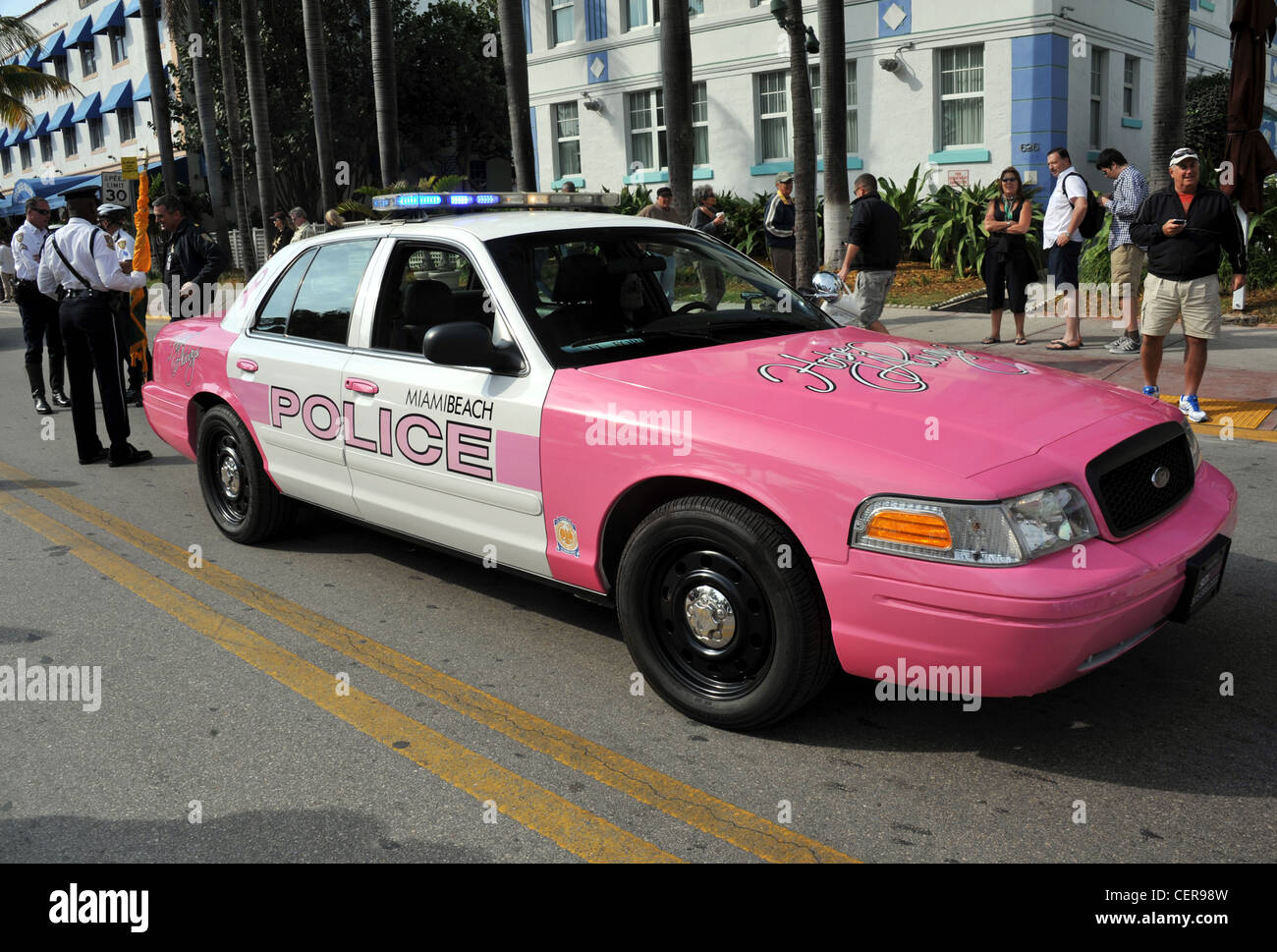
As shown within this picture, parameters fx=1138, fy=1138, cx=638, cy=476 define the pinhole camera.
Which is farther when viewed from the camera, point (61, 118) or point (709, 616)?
point (61, 118)

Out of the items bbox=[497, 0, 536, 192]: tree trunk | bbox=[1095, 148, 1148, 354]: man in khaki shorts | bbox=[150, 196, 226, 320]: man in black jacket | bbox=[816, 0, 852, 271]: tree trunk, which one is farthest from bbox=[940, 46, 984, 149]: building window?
bbox=[150, 196, 226, 320]: man in black jacket

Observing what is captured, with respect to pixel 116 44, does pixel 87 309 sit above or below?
below

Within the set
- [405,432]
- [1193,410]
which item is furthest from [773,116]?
[405,432]

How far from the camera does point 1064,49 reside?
1886 centimetres

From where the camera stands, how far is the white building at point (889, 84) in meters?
18.8

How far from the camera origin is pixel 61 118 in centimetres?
4722

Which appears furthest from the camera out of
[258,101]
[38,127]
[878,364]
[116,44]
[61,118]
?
[38,127]

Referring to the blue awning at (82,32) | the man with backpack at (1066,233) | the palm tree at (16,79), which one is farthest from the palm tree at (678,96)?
the blue awning at (82,32)

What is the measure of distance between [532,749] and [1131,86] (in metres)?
22.1

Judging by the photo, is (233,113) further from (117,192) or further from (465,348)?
(465,348)

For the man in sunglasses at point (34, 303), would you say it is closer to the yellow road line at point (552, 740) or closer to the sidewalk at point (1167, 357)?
the yellow road line at point (552, 740)

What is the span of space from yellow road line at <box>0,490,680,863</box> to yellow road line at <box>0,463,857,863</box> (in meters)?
0.17

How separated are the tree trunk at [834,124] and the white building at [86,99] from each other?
2938 cm

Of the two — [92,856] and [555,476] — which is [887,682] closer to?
[555,476]
